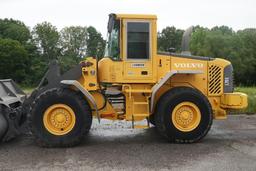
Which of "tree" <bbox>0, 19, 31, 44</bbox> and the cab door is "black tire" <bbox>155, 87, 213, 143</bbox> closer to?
the cab door

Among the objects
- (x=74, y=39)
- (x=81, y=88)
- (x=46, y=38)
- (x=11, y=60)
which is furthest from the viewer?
(x=46, y=38)

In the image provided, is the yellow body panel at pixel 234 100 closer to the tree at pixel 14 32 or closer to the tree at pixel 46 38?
the tree at pixel 46 38

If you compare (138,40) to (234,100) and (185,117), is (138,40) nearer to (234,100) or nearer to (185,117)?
(185,117)

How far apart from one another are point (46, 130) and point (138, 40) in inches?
109

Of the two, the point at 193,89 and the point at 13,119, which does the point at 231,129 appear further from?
the point at 13,119

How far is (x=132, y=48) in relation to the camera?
30.1 ft

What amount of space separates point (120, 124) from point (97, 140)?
2.51m

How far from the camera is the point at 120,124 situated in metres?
12.0

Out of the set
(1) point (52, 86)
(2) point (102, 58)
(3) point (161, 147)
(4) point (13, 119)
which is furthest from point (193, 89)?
(4) point (13, 119)

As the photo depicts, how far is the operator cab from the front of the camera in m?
9.13

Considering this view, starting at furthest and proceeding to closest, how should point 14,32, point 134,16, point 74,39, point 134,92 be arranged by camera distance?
point 74,39
point 14,32
point 134,92
point 134,16

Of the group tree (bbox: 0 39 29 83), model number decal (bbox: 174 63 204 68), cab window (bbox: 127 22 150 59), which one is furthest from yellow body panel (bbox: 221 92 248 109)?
tree (bbox: 0 39 29 83)

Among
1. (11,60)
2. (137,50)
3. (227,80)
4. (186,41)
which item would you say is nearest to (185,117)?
(227,80)

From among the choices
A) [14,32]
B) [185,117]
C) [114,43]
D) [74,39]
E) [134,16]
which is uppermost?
[14,32]
